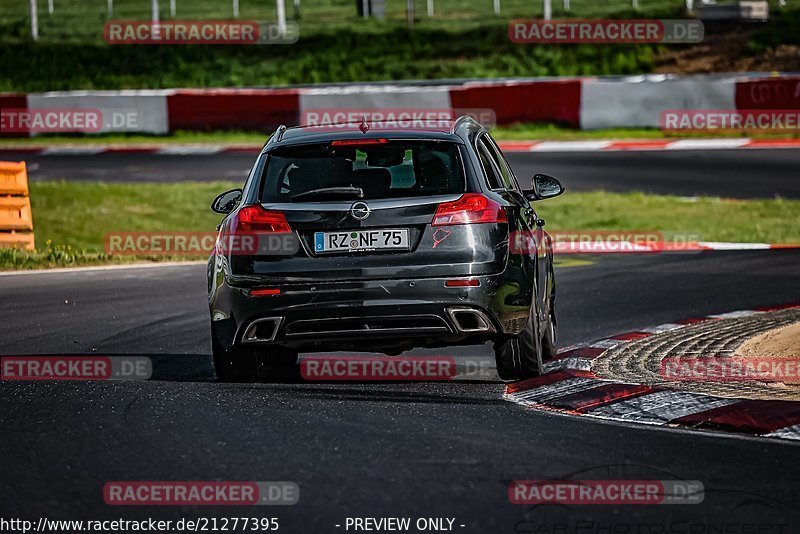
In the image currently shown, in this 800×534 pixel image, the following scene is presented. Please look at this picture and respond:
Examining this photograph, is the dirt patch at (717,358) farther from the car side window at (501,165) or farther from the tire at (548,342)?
the car side window at (501,165)

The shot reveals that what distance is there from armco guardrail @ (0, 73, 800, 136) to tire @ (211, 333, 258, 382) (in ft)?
67.2

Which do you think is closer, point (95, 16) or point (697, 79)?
point (697, 79)

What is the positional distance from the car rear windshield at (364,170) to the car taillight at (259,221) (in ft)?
0.39

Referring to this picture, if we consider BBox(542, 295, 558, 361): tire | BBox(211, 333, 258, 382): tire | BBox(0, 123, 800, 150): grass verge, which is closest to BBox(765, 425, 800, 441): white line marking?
BBox(542, 295, 558, 361): tire

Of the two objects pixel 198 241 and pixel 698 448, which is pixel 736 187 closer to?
pixel 198 241

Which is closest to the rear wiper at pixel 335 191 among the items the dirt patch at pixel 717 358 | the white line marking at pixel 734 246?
the dirt patch at pixel 717 358

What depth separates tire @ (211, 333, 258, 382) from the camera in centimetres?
913

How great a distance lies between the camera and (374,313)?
853cm

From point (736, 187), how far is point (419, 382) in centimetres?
1524

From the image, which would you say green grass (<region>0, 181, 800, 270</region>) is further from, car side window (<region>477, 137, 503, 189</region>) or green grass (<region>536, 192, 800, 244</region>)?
car side window (<region>477, 137, 503, 189</region>)

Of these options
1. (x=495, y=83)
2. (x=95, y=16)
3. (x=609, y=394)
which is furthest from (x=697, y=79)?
(x=95, y=16)

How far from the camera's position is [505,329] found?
874 cm

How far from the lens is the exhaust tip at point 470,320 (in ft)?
28.1

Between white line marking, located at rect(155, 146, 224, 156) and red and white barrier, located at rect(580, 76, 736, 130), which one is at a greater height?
red and white barrier, located at rect(580, 76, 736, 130)
